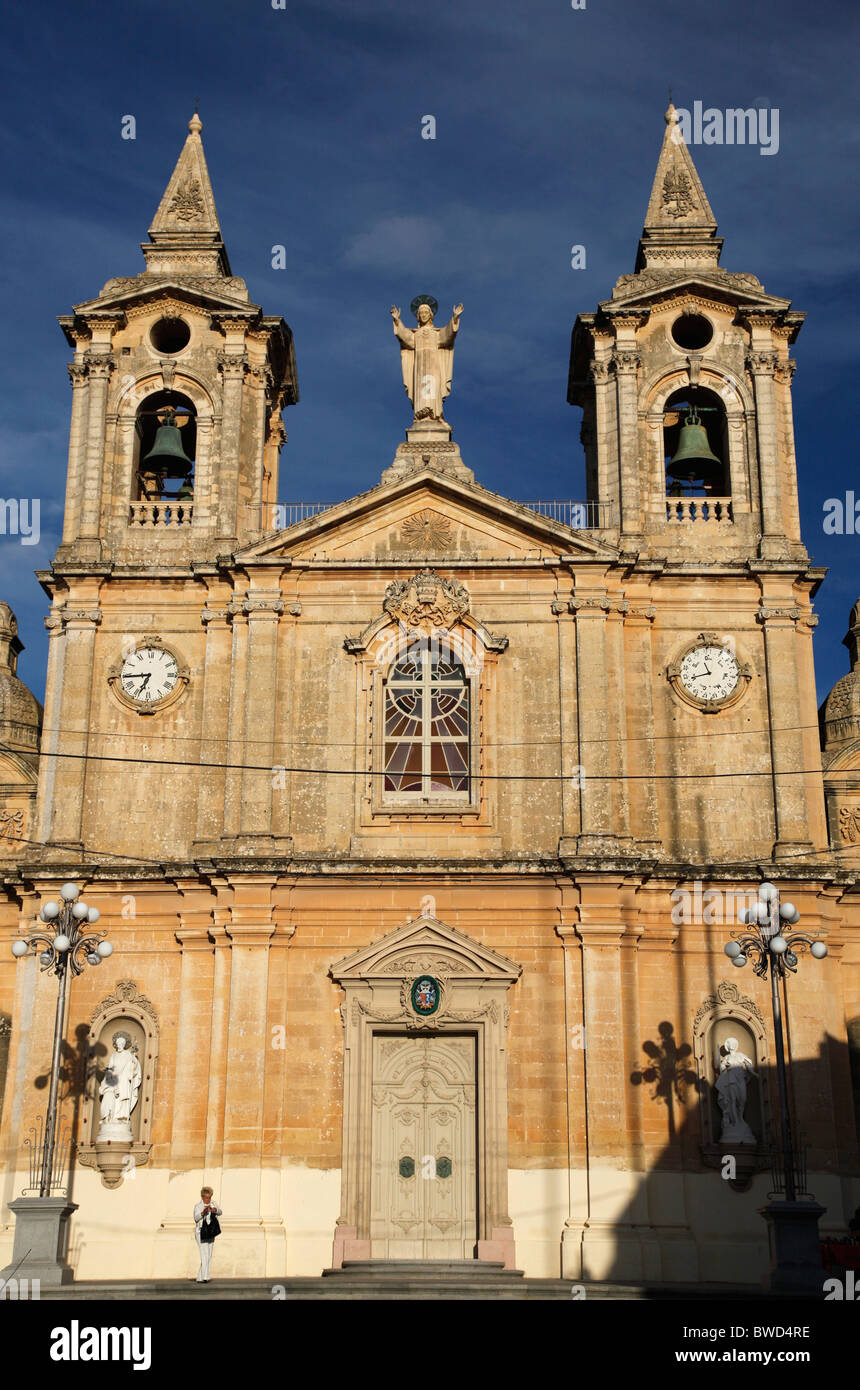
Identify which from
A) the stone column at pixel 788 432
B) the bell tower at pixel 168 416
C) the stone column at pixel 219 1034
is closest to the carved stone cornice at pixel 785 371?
the stone column at pixel 788 432

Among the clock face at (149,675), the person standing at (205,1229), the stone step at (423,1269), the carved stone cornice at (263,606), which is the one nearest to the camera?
the person standing at (205,1229)

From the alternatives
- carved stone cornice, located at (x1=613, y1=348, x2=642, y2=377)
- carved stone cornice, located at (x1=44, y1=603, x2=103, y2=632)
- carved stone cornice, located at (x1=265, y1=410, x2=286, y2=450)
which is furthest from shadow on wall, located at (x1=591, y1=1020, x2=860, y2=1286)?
carved stone cornice, located at (x1=265, y1=410, x2=286, y2=450)

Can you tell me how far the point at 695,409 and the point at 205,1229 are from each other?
607 inches

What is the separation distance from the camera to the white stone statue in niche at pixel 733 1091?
22.1 m

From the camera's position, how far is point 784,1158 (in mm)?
20688

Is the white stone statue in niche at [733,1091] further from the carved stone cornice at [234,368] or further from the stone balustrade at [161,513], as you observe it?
the carved stone cornice at [234,368]

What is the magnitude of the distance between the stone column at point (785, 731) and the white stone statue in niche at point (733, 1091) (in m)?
3.02

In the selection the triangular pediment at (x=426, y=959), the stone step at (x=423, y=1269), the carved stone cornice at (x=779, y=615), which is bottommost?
the stone step at (x=423, y=1269)

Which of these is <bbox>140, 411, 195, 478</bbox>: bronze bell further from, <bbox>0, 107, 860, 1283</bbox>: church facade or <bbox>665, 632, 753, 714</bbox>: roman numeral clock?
<bbox>665, 632, 753, 714</bbox>: roman numeral clock

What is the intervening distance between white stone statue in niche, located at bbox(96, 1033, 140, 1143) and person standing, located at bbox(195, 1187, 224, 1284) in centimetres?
226

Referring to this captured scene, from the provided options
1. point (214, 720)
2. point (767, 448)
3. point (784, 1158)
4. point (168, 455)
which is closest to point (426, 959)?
point (214, 720)

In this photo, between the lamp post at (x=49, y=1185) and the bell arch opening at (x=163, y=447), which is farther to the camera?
the bell arch opening at (x=163, y=447)
